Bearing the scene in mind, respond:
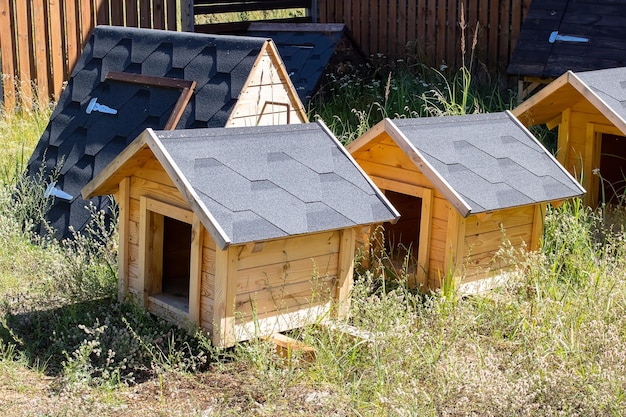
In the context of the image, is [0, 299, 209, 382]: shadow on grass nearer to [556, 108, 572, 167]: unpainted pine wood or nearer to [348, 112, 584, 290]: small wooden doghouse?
[348, 112, 584, 290]: small wooden doghouse

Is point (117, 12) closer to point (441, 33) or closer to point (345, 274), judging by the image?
point (441, 33)

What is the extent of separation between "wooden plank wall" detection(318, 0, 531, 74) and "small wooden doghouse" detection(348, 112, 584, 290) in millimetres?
5201

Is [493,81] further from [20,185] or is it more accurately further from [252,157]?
[252,157]

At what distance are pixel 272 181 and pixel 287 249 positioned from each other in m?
0.38

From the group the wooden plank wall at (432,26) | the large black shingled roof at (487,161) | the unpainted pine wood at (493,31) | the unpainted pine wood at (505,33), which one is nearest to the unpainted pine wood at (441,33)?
the wooden plank wall at (432,26)

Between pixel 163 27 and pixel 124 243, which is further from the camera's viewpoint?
pixel 163 27

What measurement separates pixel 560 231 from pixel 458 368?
7.15 feet

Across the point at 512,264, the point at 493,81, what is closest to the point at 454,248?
the point at 512,264

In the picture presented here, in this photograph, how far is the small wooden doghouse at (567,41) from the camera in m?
9.53

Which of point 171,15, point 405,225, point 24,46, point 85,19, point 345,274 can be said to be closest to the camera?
point 345,274

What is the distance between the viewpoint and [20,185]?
7562mm

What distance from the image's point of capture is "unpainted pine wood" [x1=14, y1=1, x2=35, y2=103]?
444 inches

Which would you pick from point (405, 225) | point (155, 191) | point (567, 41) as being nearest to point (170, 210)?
point (155, 191)

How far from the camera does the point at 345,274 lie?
539 centimetres
